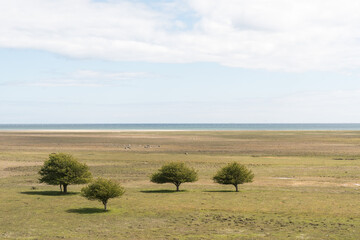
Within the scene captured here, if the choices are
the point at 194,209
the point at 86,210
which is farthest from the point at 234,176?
the point at 86,210

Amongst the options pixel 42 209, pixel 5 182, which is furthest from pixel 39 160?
pixel 42 209

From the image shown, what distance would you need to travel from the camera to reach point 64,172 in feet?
167

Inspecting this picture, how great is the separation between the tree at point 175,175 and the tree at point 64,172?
9378mm

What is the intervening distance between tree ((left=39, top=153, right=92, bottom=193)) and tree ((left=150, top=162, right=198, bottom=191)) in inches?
369

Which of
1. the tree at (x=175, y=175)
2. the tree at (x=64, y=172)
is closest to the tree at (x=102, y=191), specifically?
the tree at (x=64, y=172)

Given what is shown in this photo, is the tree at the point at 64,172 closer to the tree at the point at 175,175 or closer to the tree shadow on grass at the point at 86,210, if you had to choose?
the tree at the point at 175,175

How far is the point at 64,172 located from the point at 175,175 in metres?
14.1

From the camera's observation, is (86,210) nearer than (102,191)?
No

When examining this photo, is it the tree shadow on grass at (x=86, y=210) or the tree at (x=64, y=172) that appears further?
the tree at (x=64, y=172)

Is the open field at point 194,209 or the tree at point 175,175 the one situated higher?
the tree at point 175,175

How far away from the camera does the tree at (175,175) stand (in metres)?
53.8

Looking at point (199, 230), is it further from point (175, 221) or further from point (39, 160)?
point (39, 160)

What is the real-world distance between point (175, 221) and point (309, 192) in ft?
73.8

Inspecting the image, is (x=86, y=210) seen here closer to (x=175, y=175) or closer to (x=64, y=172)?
(x=64, y=172)
